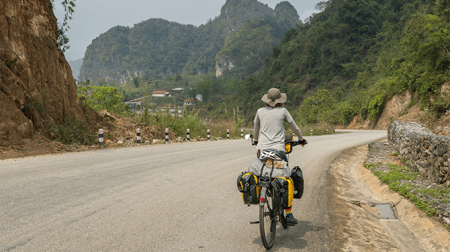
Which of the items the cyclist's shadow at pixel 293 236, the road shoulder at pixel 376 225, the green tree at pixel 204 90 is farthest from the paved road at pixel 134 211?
the green tree at pixel 204 90

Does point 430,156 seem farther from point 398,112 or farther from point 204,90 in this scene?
point 204,90

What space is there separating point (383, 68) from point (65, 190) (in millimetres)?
59777

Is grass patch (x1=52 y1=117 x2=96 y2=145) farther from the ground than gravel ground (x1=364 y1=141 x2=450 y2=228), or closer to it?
farther from the ground

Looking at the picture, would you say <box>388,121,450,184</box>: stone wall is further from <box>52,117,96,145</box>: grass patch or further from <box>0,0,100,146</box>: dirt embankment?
<box>52,117,96,145</box>: grass patch

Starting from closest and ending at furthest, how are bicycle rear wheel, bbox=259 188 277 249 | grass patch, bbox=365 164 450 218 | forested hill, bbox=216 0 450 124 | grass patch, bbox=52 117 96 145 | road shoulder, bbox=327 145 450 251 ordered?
bicycle rear wheel, bbox=259 188 277 249 → road shoulder, bbox=327 145 450 251 → grass patch, bbox=365 164 450 218 → grass patch, bbox=52 117 96 145 → forested hill, bbox=216 0 450 124

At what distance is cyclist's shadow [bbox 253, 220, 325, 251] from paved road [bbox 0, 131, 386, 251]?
0.04 ft

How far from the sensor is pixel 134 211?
15.4 ft

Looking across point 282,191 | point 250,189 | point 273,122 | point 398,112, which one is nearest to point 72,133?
point 273,122

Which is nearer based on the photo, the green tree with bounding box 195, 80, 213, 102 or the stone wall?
the stone wall

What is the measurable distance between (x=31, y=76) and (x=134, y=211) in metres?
10.1

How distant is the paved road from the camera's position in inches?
144

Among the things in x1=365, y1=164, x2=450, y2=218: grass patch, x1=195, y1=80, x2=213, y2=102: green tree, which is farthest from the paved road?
x1=195, y1=80, x2=213, y2=102: green tree

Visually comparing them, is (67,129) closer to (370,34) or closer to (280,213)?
(280,213)

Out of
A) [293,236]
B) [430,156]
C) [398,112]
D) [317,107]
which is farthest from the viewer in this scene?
[317,107]
